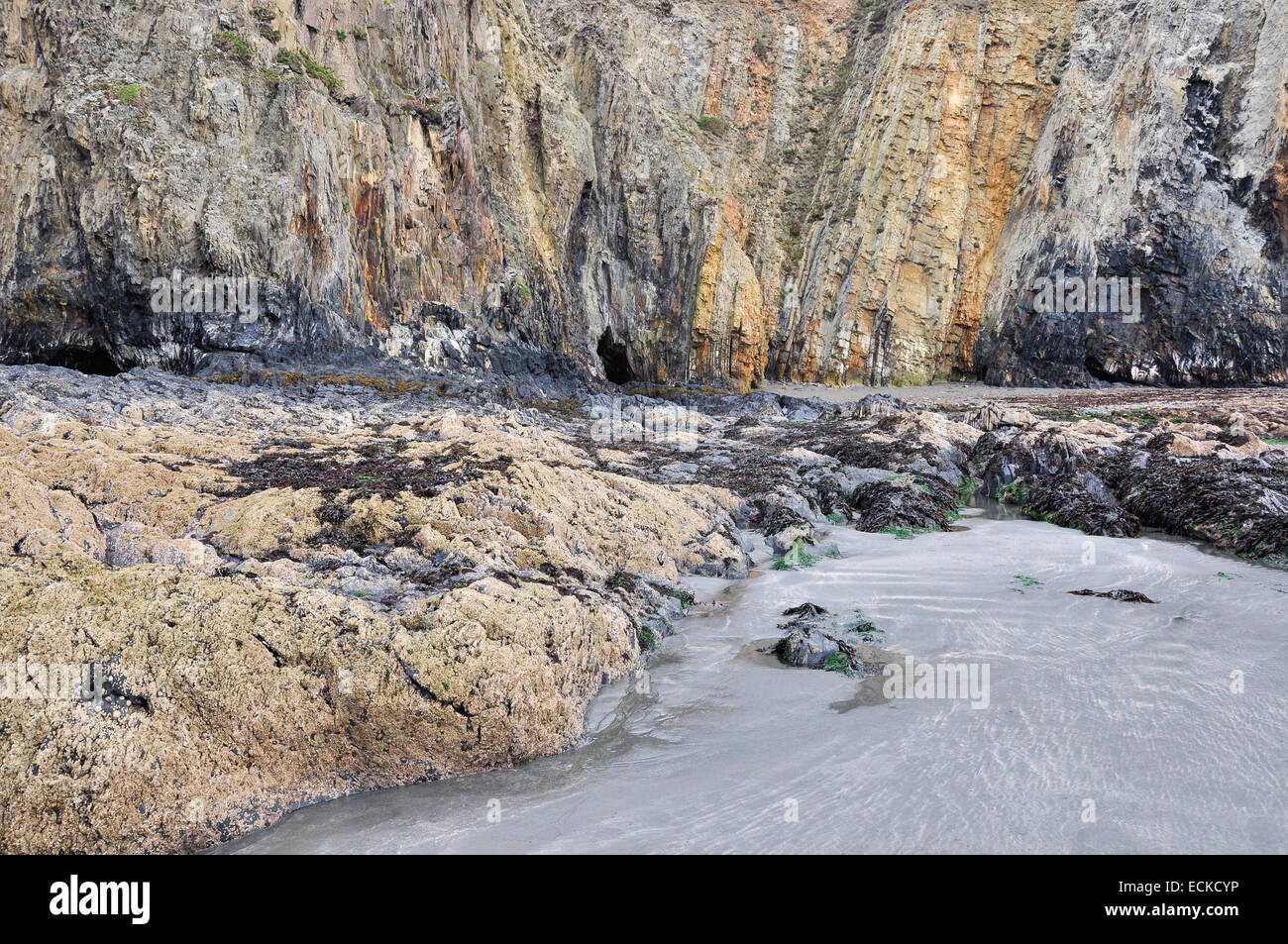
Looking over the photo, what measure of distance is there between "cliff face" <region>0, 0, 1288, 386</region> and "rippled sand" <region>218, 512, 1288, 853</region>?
46.4 feet

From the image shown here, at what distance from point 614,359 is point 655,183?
700cm

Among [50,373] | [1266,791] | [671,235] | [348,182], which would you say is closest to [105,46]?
[348,182]

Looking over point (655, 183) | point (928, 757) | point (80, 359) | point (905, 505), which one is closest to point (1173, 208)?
point (655, 183)

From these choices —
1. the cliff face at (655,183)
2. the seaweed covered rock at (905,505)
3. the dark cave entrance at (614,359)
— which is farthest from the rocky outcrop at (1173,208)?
the seaweed covered rock at (905,505)

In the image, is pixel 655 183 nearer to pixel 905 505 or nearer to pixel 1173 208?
pixel 1173 208

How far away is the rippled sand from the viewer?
242 centimetres

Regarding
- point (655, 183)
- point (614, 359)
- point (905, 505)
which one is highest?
point (655, 183)

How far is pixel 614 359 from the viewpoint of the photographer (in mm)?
29266

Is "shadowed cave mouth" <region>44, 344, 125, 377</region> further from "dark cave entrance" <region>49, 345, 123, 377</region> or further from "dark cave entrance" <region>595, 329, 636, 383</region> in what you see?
"dark cave entrance" <region>595, 329, 636, 383</region>

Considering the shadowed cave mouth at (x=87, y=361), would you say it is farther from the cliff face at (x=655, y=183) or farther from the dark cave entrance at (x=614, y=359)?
the dark cave entrance at (x=614, y=359)

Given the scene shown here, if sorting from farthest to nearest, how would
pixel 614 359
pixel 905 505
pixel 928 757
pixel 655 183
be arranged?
pixel 614 359 < pixel 655 183 < pixel 905 505 < pixel 928 757

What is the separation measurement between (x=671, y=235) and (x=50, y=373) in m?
21.7
